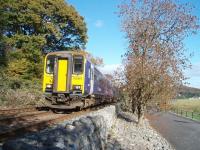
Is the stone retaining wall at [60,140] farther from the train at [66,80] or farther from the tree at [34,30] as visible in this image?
the tree at [34,30]

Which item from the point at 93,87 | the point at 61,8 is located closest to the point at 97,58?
the point at 61,8

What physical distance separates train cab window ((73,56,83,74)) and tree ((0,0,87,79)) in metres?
8.55

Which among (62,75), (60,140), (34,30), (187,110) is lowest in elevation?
(187,110)

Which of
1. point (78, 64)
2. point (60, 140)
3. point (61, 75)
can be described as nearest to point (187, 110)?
point (78, 64)

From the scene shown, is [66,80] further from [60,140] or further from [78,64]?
[60,140]

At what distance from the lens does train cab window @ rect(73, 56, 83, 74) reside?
66.2 feet

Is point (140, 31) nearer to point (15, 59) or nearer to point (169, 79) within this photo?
point (169, 79)

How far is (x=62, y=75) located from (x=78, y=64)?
106 cm

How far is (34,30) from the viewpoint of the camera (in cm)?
3459

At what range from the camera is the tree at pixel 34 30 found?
30.5 metres

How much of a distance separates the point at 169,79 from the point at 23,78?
15637 millimetres

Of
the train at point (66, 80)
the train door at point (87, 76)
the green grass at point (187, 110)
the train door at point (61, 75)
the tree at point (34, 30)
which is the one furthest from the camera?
the green grass at point (187, 110)

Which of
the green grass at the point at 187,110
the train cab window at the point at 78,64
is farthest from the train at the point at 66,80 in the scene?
the green grass at the point at 187,110

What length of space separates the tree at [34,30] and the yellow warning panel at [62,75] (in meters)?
8.08
